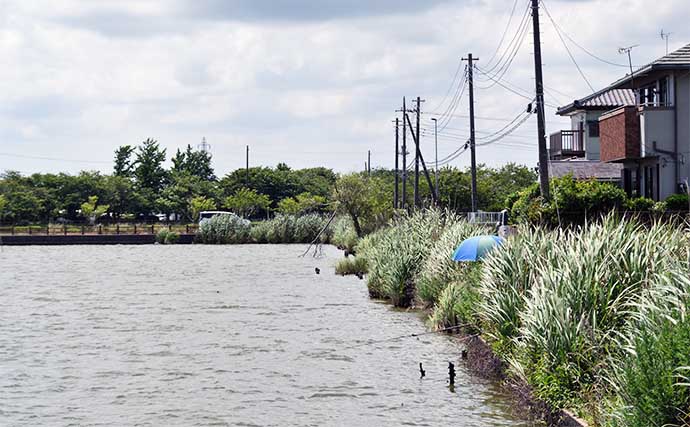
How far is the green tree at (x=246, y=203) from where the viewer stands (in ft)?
363

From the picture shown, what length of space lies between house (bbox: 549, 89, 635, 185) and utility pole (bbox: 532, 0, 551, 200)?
52.1 ft

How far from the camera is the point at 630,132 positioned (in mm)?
37031

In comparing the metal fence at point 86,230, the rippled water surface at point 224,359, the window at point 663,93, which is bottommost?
the rippled water surface at point 224,359

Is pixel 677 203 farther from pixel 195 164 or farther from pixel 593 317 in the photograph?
pixel 195 164

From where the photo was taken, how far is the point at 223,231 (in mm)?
79938

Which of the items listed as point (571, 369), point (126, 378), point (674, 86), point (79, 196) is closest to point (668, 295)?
point (571, 369)

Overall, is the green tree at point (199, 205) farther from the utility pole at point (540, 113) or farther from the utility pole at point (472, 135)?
the utility pole at point (540, 113)

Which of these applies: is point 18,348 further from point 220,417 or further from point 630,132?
point 630,132

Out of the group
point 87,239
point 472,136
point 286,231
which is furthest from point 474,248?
point 87,239

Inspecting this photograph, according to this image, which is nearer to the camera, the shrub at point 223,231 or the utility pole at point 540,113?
the utility pole at point 540,113

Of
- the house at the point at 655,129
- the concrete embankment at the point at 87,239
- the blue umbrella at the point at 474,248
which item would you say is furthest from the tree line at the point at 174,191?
the blue umbrella at the point at 474,248

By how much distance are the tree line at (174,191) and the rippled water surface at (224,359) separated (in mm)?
46428

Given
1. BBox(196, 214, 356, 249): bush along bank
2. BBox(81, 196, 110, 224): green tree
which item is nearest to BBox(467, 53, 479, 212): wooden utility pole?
BBox(196, 214, 356, 249): bush along bank

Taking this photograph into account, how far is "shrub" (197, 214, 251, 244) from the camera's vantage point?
8000 cm
